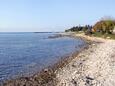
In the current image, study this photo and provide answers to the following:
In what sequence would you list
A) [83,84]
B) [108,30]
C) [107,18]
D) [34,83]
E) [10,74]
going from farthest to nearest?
[107,18]
[108,30]
[10,74]
[34,83]
[83,84]

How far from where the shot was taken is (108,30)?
391 ft

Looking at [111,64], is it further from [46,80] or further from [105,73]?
[46,80]

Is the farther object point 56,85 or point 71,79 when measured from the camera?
point 71,79

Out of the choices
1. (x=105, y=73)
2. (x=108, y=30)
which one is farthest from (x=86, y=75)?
(x=108, y=30)

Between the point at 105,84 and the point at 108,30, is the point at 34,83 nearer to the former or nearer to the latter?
the point at 105,84

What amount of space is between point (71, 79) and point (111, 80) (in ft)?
9.69

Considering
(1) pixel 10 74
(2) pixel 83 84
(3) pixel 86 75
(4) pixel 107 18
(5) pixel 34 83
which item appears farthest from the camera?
(4) pixel 107 18

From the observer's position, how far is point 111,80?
2000 cm

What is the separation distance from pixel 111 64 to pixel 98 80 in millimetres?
7546

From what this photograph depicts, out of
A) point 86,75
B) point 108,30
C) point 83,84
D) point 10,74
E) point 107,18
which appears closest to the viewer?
point 83,84

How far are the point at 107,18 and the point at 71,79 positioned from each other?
116 m

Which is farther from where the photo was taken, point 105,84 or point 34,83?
point 34,83

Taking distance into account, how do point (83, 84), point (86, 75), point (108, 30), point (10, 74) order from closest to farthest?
point (83, 84), point (86, 75), point (10, 74), point (108, 30)

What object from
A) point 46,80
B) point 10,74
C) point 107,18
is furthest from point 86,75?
point 107,18
